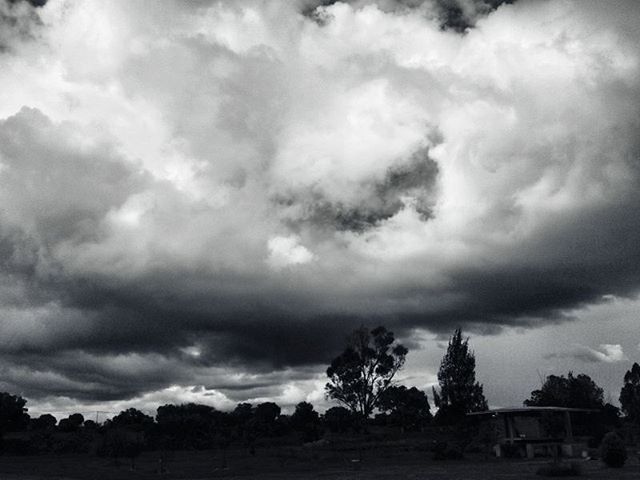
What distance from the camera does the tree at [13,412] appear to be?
11900 centimetres

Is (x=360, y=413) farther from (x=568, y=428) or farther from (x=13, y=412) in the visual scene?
(x=13, y=412)

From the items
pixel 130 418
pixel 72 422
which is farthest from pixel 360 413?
pixel 72 422

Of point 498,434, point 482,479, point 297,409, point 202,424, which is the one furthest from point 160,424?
point 482,479

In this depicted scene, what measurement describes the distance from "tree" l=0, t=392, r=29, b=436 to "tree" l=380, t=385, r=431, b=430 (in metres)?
A: 67.6

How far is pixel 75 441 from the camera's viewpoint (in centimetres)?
9625

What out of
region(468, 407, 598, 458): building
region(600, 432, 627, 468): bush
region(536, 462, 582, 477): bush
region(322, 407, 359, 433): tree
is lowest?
region(536, 462, 582, 477): bush

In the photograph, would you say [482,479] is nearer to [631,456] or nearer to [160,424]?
[631,456]

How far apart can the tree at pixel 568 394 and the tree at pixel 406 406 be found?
18.6m

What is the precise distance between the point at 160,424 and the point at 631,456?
77.7 metres

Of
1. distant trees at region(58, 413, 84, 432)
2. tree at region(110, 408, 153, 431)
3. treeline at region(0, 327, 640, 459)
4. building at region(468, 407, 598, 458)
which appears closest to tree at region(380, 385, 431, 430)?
treeline at region(0, 327, 640, 459)

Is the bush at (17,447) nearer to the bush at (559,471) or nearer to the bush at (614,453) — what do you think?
the bush at (614,453)

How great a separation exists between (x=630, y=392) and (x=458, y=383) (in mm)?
48574

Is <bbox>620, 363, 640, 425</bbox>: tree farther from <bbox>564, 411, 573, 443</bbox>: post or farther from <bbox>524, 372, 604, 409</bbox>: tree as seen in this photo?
<bbox>564, 411, 573, 443</bbox>: post

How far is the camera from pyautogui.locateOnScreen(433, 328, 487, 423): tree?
10134 cm
